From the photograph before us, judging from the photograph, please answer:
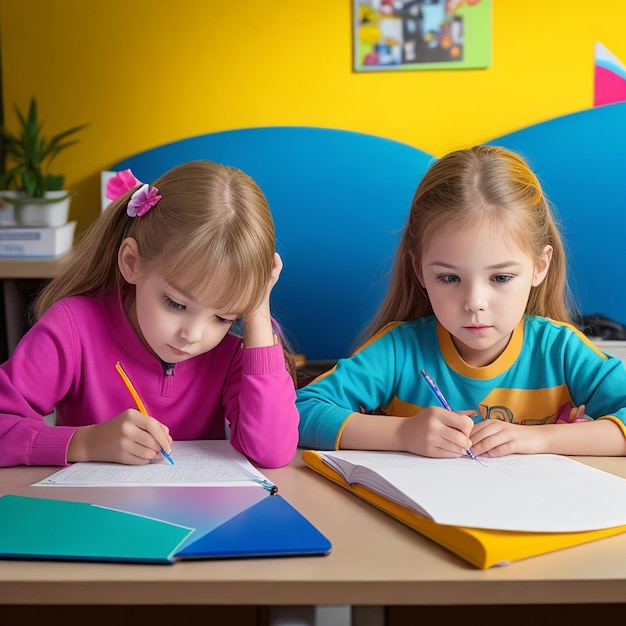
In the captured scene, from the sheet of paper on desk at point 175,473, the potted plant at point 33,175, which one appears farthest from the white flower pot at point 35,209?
the sheet of paper on desk at point 175,473

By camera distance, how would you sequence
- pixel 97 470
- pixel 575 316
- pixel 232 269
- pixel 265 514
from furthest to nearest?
pixel 575 316
pixel 232 269
pixel 97 470
pixel 265 514

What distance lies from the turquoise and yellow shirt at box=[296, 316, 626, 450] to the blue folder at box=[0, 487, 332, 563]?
1.34 ft

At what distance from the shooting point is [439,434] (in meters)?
1.03

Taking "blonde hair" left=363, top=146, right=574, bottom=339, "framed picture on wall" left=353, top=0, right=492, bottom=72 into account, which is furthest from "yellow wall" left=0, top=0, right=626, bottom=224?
"blonde hair" left=363, top=146, right=574, bottom=339

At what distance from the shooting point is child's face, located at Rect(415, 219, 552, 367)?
1216 mm

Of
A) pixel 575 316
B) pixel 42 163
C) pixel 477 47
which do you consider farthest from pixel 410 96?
pixel 42 163

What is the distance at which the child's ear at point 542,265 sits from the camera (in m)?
1.33

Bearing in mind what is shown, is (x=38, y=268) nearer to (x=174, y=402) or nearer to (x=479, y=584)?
(x=174, y=402)

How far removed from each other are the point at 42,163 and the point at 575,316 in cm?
160

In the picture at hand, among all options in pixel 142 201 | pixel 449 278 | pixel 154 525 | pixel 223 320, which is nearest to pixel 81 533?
pixel 154 525

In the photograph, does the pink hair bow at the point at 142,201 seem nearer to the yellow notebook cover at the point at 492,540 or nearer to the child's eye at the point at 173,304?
the child's eye at the point at 173,304

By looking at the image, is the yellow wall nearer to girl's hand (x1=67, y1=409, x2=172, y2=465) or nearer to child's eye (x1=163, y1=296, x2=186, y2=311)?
child's eye (x1=163, y1=296, x2=186, y2=311)

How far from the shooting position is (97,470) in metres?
0.98

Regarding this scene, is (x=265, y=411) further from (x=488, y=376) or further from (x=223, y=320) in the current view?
(x=488, y=376)
